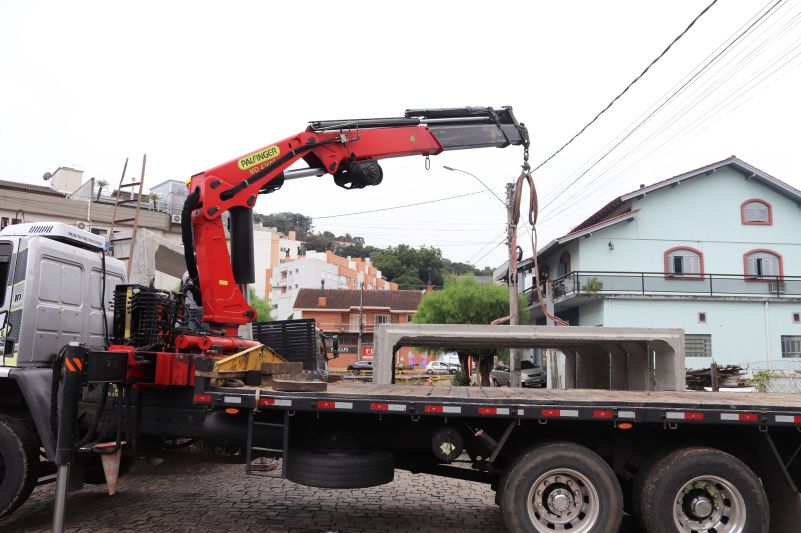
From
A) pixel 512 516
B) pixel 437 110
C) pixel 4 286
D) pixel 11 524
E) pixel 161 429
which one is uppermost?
pixel 437 110

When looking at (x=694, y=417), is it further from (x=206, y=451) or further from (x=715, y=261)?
(x=715, y=261)

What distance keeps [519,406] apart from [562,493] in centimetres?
87

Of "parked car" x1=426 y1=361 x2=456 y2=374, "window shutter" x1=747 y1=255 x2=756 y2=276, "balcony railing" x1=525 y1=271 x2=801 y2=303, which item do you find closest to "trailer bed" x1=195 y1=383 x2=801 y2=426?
"balcony railing" x1=525 y1=271 x2=801 y2=303

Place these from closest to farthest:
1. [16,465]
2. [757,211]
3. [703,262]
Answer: [16,465], [703,262], [757,211]

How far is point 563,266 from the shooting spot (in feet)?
122

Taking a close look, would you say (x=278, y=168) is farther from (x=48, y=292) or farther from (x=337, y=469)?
(x=337, y=469)

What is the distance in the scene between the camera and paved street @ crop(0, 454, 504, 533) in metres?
7.42

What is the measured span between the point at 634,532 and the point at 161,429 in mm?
5146

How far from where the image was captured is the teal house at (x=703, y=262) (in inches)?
1258

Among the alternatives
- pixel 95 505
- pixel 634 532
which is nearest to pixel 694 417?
pixel 634 532

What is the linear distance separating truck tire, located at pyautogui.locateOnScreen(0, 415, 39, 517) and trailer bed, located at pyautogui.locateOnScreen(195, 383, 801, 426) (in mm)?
2001

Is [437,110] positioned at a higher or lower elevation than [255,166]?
higher

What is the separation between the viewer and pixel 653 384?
44.4 feet

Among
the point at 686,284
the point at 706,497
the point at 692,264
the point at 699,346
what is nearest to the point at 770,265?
the point at 692,264
